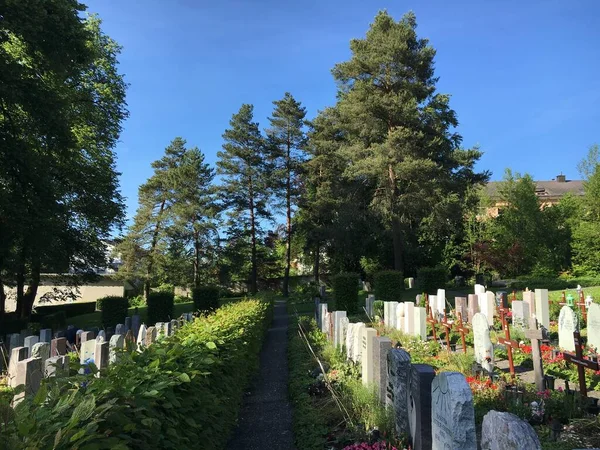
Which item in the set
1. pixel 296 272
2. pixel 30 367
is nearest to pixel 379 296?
pixel 30 367

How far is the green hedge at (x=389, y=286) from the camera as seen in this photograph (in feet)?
73.3

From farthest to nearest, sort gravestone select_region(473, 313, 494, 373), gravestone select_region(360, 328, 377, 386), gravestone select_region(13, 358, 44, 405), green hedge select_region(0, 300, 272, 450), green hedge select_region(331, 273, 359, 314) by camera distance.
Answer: green hedge select_region(331, 273, 359, 314) → gravestone select_region(473, 313, 494, 373) → gravestone select_region(360, 328, 377, 386) → gravestone select_region(13, 358, 44, 405) → green hedge select_region(0, 300, 272, 450)

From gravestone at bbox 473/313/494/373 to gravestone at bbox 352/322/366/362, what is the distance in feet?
7.25

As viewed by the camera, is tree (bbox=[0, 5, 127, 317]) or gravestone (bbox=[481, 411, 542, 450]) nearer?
gravestone (bbox=[481, 411, 542, 450])

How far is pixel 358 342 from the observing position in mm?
7930

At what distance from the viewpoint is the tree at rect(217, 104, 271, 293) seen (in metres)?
42.1

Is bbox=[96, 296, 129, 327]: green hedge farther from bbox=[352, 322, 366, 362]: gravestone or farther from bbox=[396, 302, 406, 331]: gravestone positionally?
bbox=[352, 322, 366, 362]: gravestone

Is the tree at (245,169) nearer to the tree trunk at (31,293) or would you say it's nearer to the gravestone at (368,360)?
the tree trunk at (31,293)

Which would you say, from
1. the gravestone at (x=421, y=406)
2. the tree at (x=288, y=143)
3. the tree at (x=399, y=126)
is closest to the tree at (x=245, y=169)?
the tree at (x=288, y=143)

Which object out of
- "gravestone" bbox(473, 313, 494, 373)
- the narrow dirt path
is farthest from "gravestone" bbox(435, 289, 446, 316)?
"gravestone" bbox(473, 313, 494, 373)

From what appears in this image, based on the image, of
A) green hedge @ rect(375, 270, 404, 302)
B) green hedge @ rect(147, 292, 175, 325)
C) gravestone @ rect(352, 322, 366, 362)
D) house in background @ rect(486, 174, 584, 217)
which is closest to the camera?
gravestone @ rect(352, 322, 366, 362)

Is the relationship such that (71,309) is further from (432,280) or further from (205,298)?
(432,280)

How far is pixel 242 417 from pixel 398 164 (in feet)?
75.1

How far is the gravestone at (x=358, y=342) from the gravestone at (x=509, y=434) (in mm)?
4931
